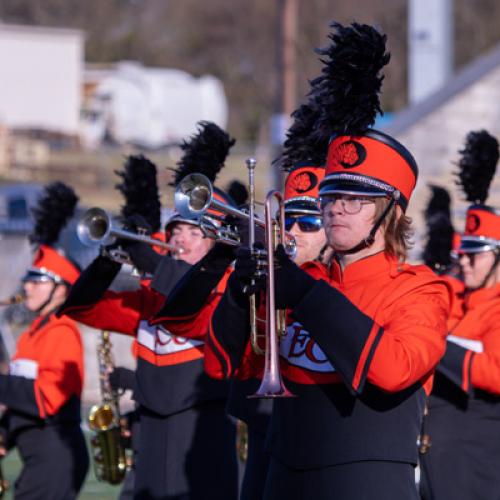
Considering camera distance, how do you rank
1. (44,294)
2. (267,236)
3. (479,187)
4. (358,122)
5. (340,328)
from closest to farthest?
(340,328), (267,236), (358,122), (479,187), (44,294)

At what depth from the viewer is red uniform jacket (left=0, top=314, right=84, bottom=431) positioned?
634 centimetres

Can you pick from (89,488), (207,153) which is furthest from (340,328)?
(89,488)

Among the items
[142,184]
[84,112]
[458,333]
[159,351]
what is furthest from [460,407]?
[84,112]

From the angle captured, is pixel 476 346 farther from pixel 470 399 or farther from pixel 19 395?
pixel 19 395

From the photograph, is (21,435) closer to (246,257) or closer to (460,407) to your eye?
(460,407)

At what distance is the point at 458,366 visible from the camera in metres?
5.48

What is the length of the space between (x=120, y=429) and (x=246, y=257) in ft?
10.6

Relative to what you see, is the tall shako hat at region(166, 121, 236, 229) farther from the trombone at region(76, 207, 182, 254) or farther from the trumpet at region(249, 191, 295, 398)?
the trumpet at region(249, 191, 295, 398)

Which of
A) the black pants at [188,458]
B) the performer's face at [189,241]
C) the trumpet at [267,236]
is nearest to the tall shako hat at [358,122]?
the trumpet at [267,236]

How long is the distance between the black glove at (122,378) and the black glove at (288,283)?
2.80 meters

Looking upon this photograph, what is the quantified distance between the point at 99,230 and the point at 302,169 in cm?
86

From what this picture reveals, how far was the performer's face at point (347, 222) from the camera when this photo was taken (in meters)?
3.69

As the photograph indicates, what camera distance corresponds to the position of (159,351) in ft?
18.5

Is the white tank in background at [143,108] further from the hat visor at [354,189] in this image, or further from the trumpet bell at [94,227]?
the hat visor at [354,189]
